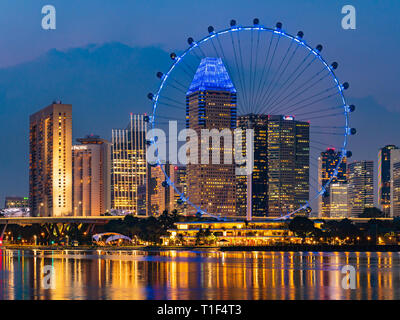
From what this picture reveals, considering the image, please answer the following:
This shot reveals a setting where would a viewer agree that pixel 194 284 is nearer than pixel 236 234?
Yes

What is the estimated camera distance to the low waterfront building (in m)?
183

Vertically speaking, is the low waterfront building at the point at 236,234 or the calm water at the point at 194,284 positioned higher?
the calm water at the point at 194,284

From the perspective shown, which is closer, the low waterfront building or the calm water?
the calm water

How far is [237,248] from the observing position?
159875mm

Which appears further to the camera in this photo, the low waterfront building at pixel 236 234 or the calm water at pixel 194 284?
the low waterfront building at pixel 236 234

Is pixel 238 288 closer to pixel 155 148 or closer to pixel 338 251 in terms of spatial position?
pixel 155 148

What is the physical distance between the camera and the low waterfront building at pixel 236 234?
183 metres

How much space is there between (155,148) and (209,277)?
40.2 meters

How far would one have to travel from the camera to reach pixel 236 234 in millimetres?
186875

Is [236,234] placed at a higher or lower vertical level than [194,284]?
lower
